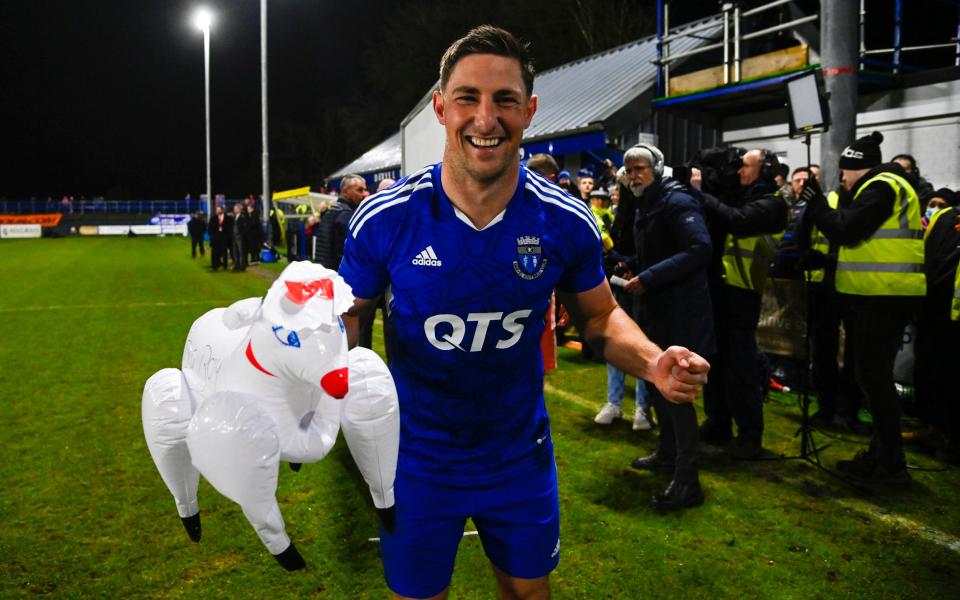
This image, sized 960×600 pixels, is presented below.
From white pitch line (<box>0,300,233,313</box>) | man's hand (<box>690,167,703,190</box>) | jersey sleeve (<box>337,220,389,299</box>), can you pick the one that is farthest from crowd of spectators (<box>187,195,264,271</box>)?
Result: jersey sleeve (<box>337,220,389,299</box>)

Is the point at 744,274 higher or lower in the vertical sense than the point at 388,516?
higher

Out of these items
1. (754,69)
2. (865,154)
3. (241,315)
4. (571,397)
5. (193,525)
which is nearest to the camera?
(241,315)

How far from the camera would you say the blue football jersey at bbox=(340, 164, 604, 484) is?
190 centimetres

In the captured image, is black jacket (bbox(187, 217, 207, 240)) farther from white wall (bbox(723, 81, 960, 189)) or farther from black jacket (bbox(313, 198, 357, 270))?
white wall (bbox(723, 81, 960, 189))

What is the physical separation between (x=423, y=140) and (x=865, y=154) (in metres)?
6.47

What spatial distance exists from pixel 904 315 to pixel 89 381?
24.0ft

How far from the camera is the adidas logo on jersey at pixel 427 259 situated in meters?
1.90

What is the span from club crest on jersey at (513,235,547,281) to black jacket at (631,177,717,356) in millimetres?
2310

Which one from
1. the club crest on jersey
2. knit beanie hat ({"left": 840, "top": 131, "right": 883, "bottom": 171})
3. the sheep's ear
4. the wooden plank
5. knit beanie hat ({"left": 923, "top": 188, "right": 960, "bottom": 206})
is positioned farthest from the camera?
the wooden plank

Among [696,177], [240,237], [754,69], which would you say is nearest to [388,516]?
[696,177]

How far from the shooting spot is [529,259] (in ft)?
6.40

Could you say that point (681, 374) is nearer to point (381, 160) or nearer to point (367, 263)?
point (367, 263)

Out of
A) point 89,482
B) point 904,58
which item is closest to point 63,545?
point 89,482

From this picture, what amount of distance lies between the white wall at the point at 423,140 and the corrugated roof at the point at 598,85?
5.45 ft
